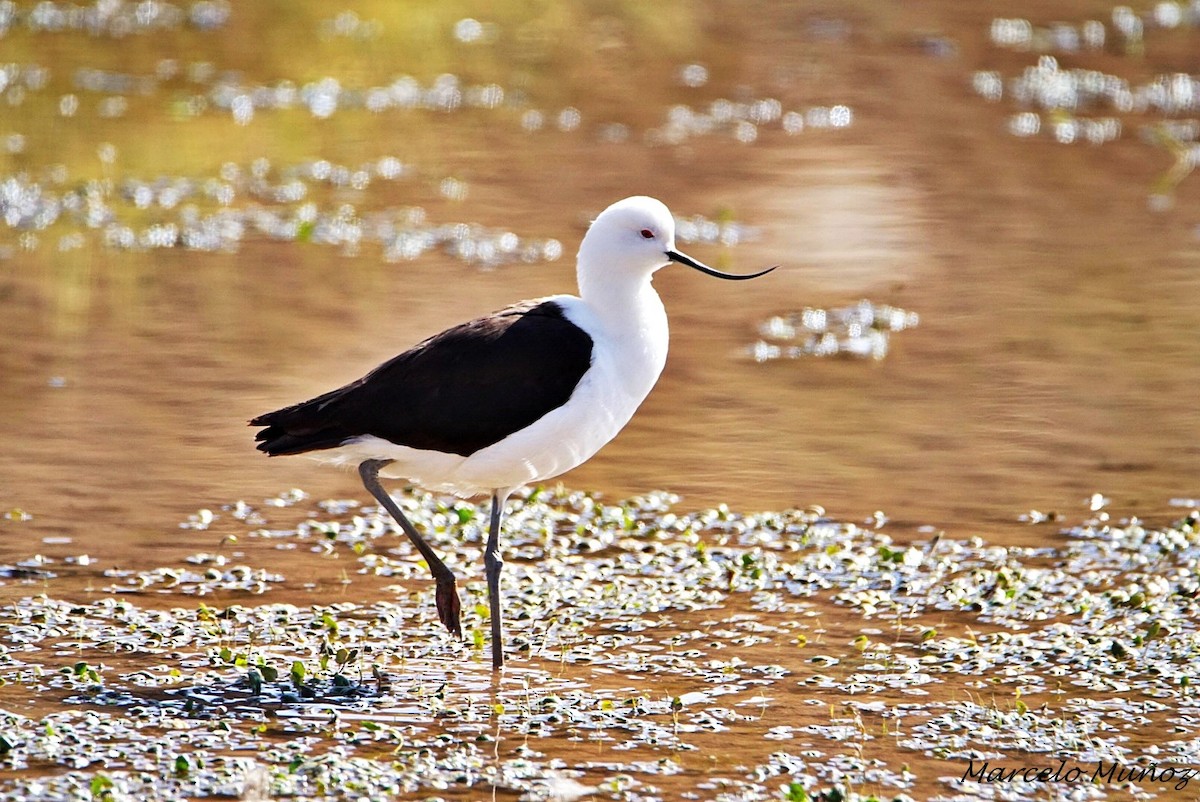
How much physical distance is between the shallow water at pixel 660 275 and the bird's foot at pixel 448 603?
22 centimetres

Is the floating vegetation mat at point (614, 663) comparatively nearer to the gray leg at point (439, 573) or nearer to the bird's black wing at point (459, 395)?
the gray leg at point (439, 573)

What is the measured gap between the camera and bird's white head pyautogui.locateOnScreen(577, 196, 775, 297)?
702 cm

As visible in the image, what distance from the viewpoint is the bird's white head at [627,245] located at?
702 cm

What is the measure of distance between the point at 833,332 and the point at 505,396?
4787 mm

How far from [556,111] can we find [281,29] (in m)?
5.01

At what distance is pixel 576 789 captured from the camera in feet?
18.8

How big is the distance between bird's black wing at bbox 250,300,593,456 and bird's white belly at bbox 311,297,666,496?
1.6 inches

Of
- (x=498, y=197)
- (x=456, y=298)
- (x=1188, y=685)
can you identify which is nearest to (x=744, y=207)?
(x=498, y=197)

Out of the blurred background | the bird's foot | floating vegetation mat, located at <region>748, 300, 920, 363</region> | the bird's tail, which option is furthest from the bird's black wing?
floating vegetation mat, located at <region>748, 300, 920, 363</region>

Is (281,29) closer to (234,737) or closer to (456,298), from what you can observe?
(456,298)
